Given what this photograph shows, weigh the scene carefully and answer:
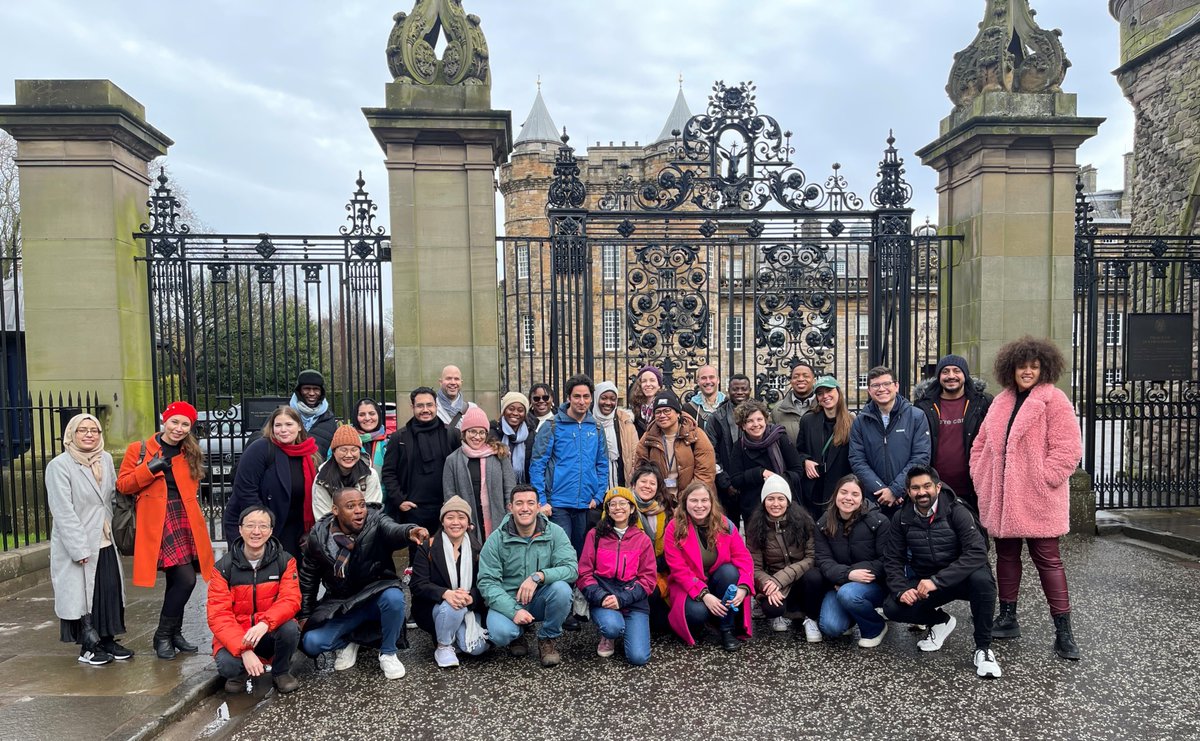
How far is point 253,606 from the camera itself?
171 inches

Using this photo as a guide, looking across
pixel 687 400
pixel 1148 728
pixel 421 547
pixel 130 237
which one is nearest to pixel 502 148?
pixel 687 400

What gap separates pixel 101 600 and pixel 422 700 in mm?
2257

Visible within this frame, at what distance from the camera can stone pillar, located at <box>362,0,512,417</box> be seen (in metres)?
7.36

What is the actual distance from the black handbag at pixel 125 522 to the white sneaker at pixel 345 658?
151cm

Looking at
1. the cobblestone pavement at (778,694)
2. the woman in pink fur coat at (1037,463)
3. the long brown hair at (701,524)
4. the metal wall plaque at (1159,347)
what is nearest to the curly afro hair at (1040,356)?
the woman in pink fur coat at (1037,463)

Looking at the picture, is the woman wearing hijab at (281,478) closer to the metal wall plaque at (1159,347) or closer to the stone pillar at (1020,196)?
the stone pillar at (1020,196)

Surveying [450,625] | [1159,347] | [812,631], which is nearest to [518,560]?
[450,625]

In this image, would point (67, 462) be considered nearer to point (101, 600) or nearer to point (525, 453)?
point (101, 600)

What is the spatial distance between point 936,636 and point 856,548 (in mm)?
748

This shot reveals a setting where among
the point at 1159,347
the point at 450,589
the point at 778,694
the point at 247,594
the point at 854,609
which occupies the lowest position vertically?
the point at 778,694

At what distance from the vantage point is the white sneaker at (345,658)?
15.5ft

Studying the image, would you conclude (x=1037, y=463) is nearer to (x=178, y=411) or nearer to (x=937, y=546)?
(x=937, y=546)

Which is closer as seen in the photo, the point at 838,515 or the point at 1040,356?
the point at 1040,356

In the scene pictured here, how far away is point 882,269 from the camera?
26.4ft
